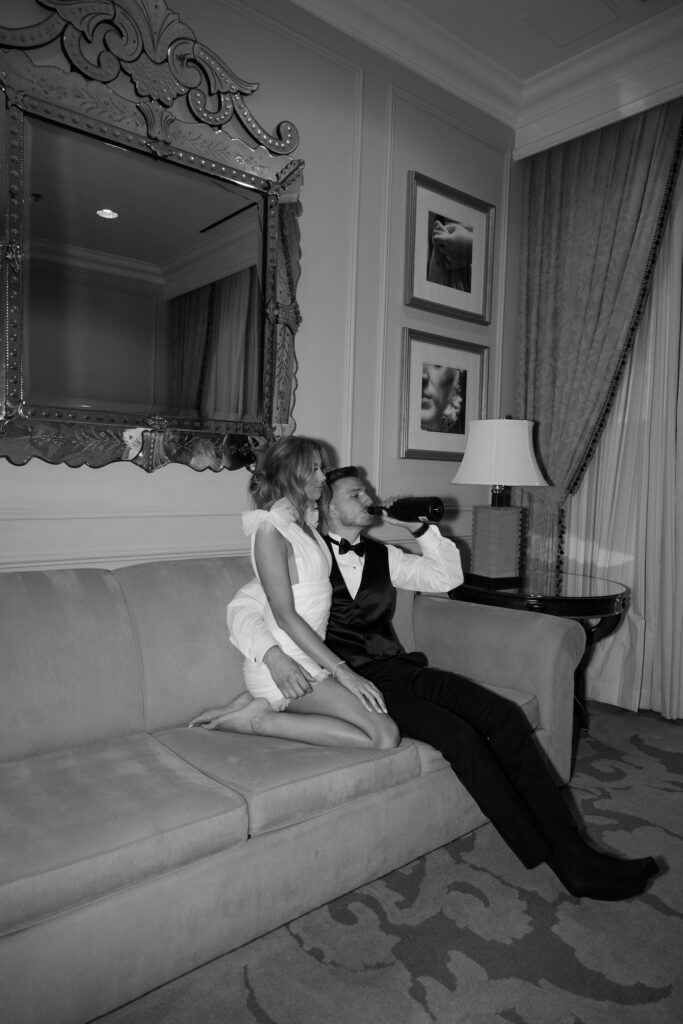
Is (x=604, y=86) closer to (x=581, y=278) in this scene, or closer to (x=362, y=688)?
(x=581, y=278)

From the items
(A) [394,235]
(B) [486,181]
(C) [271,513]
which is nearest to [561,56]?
(B) [486,181]

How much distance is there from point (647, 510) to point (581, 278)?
3.72ft

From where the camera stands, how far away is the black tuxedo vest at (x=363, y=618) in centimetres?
230

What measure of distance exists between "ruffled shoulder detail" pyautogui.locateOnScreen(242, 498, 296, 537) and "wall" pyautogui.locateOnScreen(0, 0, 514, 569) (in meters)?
0.41

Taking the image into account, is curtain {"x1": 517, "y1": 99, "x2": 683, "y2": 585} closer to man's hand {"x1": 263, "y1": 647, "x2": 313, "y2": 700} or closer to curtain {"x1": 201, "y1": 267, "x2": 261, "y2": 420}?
curtain {"x1": 201, "y1": 267, "x2": 261, "y2": 420}

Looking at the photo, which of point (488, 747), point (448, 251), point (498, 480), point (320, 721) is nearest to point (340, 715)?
point (320, 721)

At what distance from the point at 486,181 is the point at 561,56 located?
23.0 inches

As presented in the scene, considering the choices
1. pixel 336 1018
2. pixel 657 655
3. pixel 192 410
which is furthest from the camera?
pixel 657 655

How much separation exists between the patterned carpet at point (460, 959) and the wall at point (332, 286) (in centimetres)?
123

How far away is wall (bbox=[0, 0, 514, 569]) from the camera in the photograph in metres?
2.27

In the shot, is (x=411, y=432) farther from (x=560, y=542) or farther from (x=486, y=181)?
(x=486, y=181)

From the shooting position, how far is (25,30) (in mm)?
2021

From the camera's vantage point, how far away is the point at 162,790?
1628mm

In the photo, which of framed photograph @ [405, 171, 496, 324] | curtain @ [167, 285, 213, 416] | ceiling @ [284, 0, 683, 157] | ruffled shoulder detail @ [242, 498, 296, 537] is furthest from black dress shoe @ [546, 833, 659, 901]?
ceiling @ [284, 0, 683, 157]
